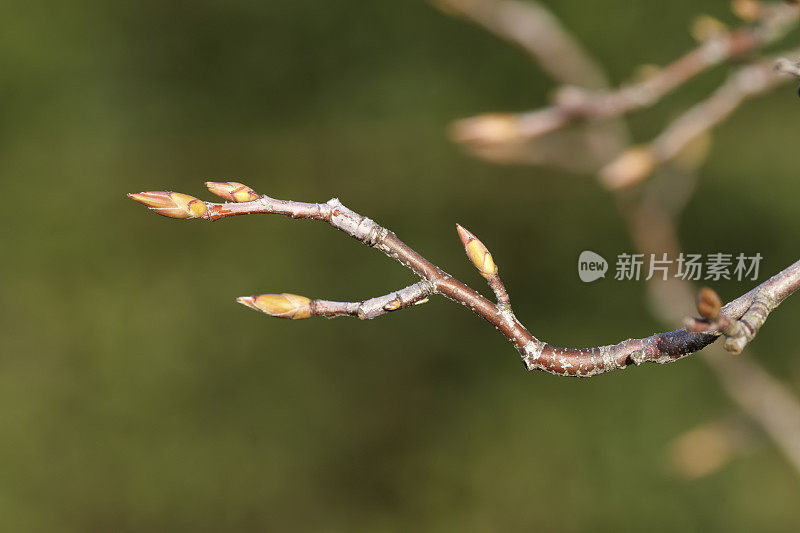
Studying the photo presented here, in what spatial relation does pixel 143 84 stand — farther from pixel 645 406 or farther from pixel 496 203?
pixel 645 406

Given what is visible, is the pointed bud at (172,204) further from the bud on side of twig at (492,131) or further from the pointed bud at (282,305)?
the bud on side of twig at (492,131)

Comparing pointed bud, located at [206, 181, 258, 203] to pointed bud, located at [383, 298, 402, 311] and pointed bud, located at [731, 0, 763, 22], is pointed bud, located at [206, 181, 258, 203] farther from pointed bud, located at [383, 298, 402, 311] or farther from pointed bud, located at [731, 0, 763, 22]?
pointed bud, located at [731, 0, 763, 22]

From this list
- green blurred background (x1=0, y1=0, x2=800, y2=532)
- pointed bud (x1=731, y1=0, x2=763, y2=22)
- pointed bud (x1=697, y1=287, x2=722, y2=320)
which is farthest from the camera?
green blurred background (x1=0, y1=0, x2=800, y2=532)

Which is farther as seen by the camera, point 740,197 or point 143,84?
point 143,84

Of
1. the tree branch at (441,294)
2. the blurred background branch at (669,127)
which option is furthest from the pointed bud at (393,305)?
the blurred background branch at (669,127)

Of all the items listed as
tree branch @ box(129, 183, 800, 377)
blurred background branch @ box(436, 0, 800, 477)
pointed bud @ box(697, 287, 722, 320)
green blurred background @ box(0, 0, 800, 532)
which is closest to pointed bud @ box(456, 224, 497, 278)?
tree branch @ box(129, 183, 800, 377)

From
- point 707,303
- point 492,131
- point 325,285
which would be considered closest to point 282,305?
point 707,303

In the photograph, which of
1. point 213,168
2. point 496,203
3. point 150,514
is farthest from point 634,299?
point 150,514
